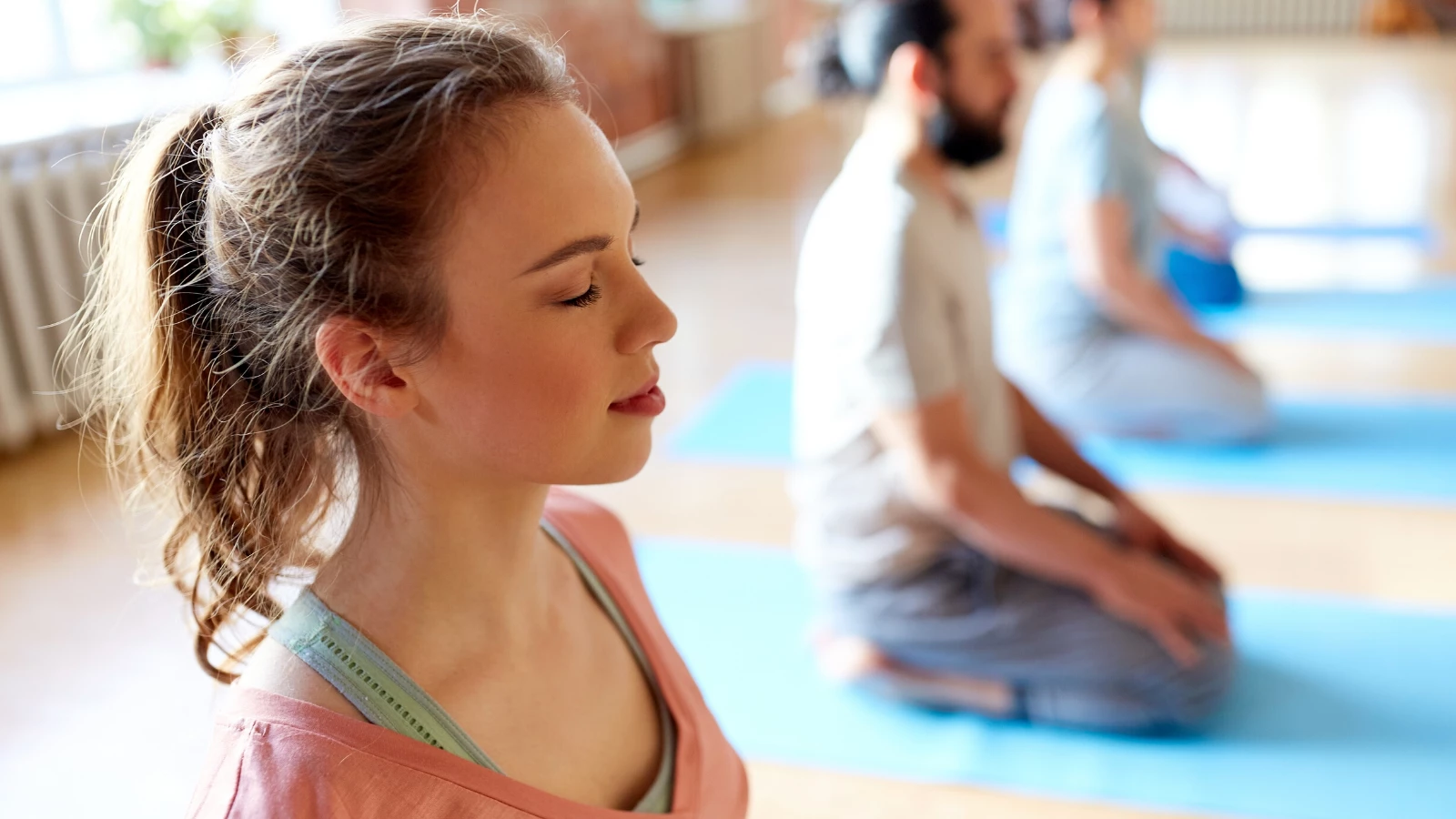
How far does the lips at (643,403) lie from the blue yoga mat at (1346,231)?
4.65 m

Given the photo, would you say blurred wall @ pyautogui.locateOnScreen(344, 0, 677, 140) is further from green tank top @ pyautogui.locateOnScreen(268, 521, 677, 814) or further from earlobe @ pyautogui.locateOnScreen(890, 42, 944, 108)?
green tank top @ pyautogui.locateOnScreen(268, 521, 677, 814)

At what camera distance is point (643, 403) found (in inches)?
34.0

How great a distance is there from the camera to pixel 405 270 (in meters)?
0.79

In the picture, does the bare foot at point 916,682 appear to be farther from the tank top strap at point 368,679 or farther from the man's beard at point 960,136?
the tank top strap at point 368,679

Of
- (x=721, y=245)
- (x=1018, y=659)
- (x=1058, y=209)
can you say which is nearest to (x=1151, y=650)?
(x=1018, y=659)

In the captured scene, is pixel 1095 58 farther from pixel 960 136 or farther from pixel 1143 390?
pixel 960 136

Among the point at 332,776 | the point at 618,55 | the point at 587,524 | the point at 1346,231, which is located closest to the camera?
the point at 332,776

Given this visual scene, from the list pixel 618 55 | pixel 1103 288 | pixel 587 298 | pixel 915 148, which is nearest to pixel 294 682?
pixel 587 298

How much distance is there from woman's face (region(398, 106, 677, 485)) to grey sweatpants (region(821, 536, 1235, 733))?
1309 millimetres

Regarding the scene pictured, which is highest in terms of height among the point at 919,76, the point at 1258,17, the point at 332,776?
the point at 919,76

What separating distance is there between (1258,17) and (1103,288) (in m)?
12.0

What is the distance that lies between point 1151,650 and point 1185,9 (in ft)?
42.4

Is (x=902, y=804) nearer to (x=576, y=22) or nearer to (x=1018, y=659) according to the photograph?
(x=1018, y=659)

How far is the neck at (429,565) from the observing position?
34.7 inches
